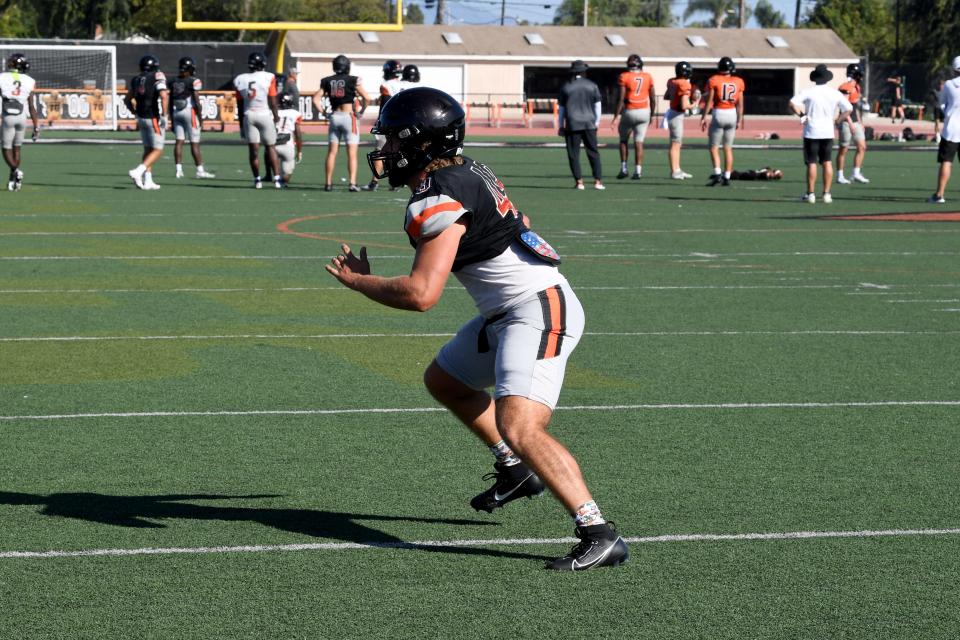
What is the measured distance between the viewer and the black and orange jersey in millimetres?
5164

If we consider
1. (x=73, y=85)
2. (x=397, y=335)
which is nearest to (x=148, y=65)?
(x=397, y=335)

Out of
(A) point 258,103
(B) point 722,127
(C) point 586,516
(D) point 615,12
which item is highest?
(D) point 615,12

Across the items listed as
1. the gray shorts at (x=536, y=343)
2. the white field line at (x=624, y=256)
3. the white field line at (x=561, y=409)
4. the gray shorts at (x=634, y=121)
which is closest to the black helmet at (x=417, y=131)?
the gray shorts at (x=536, y=343)

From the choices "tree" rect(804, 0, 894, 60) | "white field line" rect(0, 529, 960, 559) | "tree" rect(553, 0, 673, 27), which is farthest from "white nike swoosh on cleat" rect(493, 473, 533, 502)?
"tree" rect(553, 0, 673, 27)

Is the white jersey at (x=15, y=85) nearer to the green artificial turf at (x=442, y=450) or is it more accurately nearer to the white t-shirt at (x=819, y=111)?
the green artificial turf at (x=442, y=450)

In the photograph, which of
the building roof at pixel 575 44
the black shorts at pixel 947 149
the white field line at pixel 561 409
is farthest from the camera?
the building roof at pixel 575 44

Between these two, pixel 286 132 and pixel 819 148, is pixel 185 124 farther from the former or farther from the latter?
pixel 819 148

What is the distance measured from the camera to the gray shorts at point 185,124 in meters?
25.1

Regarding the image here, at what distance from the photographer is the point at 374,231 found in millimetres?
17594

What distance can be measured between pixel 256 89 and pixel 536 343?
18222 millimetres

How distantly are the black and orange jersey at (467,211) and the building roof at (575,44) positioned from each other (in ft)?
211

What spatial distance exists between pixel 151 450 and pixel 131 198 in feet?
51.0

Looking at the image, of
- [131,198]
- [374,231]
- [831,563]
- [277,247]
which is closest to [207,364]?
[831,563]

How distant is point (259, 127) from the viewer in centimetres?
2320
